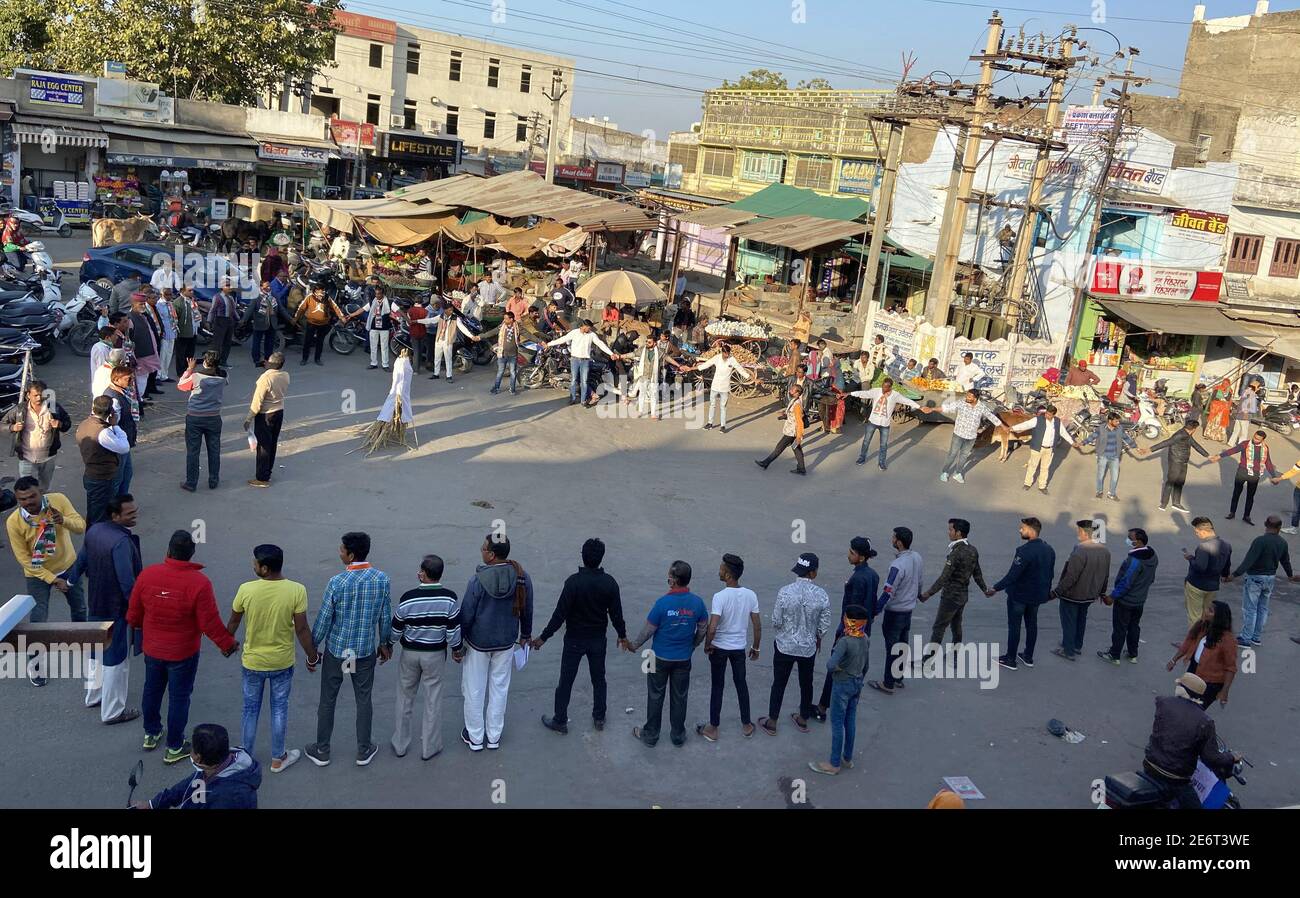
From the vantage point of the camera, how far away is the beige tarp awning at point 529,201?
22.1 meters

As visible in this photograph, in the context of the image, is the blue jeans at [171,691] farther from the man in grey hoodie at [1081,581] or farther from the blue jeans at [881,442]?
the blue jeans at [881,442]

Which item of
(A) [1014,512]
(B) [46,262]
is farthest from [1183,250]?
(B) [46,262]

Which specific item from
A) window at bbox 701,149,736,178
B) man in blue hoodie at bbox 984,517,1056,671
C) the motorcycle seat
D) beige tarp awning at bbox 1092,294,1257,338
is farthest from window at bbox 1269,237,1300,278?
the motorcycle seat

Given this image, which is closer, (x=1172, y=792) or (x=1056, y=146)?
(x=1172, y=792)

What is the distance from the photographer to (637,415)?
16188 millimetres

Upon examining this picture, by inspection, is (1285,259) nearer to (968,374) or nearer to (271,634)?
(968,374)

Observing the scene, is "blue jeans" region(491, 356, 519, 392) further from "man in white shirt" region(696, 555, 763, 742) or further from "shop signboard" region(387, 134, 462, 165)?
"shop signboard" region(387, 134, 462, 165)

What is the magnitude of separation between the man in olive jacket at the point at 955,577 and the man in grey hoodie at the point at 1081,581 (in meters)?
0.90

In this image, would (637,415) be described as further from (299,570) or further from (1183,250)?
(1183,250)

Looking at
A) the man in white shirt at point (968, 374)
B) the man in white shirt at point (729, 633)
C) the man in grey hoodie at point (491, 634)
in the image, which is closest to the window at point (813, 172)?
the man in white shirt at point (968, 374)

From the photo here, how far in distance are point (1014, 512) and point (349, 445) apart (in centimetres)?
891

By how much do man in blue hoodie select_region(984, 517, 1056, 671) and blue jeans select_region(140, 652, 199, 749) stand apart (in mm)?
6209

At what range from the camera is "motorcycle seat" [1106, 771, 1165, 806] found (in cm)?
593

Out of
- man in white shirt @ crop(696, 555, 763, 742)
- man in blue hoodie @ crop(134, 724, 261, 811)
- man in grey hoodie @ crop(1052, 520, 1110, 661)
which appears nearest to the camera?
man in blue hoodie @ crop(134, 724, 261, 811)
